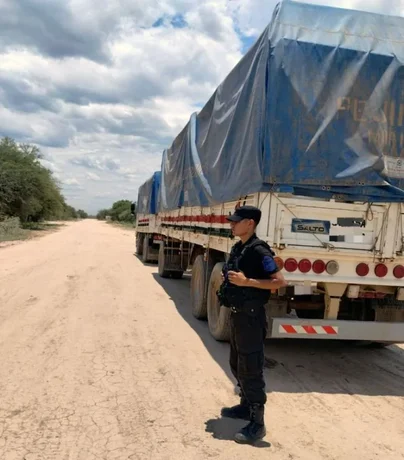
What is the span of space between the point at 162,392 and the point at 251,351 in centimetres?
129

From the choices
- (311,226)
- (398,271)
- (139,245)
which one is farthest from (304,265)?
(139,245)

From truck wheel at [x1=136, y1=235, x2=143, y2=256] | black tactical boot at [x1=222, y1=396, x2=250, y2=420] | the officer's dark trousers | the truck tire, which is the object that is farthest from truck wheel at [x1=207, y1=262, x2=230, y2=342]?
truck wheel at [x1=136, y1=235, x2=143, y2=256]

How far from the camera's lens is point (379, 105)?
15.8 feet

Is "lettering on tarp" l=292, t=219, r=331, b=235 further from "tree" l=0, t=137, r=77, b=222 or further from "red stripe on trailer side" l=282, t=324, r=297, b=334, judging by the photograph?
"tree" l=0, t=137, r=77, b=222

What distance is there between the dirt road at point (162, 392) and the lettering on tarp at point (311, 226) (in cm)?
159

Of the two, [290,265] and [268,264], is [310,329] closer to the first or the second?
[290,265]

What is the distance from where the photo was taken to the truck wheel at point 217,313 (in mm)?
5820

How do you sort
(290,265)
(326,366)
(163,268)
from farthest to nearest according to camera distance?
(163,268) → (326,366) → (290,265)

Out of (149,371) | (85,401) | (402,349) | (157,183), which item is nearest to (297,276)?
(149,371)

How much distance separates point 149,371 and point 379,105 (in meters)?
3.72

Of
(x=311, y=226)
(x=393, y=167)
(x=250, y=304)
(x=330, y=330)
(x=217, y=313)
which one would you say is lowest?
(x=217, y=313)

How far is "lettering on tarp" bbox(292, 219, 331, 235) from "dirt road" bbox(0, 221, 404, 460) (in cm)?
159

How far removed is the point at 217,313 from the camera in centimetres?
606

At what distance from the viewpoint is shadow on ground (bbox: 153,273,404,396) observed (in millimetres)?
4699
